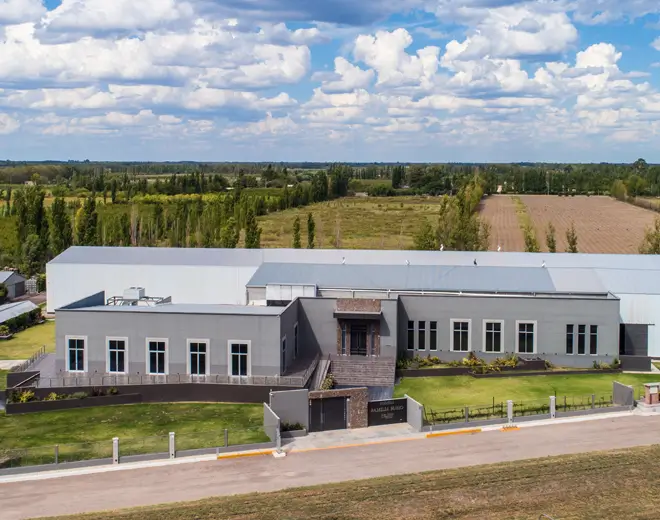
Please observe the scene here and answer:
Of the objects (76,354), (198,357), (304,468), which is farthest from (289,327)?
(304,468)

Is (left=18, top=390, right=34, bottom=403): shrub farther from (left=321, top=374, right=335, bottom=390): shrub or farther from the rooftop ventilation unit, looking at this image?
(left=321, top=374, right=335, bottom=390): shrub

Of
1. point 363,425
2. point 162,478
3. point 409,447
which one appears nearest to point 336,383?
point 363,425

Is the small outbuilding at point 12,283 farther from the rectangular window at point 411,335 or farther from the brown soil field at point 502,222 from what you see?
the brown soil field at point 502,222

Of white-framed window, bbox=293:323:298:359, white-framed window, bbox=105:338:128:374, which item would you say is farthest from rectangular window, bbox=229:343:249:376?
white-framed window, bbox=105:338:128:374

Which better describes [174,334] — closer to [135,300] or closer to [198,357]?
[198,357]

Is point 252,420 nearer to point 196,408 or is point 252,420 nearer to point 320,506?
point 196,408

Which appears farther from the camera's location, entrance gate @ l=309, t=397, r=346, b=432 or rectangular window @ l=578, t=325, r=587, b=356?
rectangular window @ l=578, t=325, r=587, b=356
